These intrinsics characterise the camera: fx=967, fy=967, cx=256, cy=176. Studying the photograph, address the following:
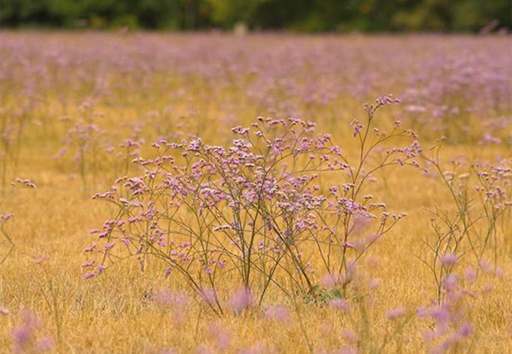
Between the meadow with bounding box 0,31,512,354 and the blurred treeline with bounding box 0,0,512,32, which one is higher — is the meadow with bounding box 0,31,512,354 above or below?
above

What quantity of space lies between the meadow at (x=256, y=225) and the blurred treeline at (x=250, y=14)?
3059 centimetres

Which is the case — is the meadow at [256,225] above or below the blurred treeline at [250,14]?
above

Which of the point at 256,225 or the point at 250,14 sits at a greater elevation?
the point at 256,225

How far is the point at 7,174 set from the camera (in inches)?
358

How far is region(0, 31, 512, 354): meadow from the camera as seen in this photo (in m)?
4.68

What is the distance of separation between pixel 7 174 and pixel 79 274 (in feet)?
11.8

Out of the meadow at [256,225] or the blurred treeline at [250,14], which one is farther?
the blurred treeline at [250,14]

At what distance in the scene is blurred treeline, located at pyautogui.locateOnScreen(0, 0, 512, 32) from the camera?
44.1m

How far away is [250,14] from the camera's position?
47.6 m

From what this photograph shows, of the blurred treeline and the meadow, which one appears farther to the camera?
the blurred treeline

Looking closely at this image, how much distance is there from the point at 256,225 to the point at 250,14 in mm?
41240

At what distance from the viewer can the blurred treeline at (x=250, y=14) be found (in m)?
44.1

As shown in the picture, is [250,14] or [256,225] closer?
[256,225]

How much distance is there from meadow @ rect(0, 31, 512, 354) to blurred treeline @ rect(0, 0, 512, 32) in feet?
100
